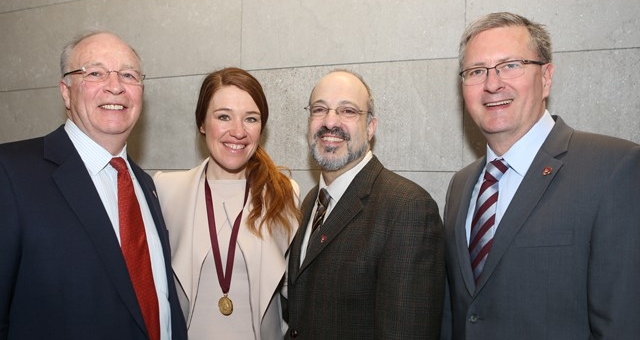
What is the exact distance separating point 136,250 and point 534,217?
1.52 m

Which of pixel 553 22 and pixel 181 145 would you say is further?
pixel 181 145

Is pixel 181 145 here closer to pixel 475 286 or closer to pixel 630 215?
pixel 475 286

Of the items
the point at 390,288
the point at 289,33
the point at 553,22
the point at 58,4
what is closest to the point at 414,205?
the point at 390,288

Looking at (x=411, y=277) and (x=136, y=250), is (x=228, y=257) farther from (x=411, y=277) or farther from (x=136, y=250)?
(x=411, y=277)

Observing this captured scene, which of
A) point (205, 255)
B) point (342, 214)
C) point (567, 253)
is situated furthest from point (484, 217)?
point (205, 255)

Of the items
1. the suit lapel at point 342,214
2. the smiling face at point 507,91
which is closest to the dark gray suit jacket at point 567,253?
the smiling face at point 507,91

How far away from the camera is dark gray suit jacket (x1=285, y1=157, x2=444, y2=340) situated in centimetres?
225

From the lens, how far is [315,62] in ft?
12.3

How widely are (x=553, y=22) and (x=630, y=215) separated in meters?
1.65

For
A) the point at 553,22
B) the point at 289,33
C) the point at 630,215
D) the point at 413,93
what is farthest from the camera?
the point at 289,33

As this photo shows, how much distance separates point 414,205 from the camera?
2.35 meters

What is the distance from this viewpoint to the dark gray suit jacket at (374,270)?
225 cm

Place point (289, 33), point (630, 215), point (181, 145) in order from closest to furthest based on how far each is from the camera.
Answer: point (630, 215) → point (289, 33) → point (181, 145)

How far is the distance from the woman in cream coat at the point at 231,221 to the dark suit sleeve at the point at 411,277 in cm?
57
